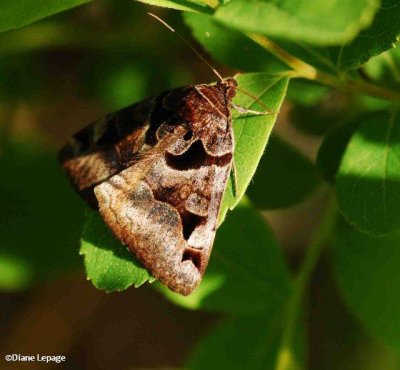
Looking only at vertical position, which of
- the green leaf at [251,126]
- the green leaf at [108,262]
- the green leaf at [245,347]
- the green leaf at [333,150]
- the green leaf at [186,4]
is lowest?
the green leaf at [245,347]

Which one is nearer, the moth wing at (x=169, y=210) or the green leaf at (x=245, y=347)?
the moth wing at (x=169, y=210)

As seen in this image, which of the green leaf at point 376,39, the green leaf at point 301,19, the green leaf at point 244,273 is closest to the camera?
the green leaf at point 301,19

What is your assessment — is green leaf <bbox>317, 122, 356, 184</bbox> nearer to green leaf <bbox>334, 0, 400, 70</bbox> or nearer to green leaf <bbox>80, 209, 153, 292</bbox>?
green leaf <bbox>334, 0, 400, 70</bbox>

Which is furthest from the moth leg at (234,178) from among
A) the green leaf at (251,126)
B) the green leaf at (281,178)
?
the green leaf at (281,178)

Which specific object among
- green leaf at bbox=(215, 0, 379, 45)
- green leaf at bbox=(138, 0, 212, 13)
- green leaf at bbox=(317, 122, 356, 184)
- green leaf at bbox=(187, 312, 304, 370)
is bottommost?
green leaf at bbox=(187, 312, 304, 370)

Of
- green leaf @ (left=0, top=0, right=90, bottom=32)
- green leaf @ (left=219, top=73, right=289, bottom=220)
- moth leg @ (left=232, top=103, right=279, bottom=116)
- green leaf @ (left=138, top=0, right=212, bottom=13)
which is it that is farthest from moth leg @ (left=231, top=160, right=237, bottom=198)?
green leaf @ (left=0, top=0, right=90, bottom=32)

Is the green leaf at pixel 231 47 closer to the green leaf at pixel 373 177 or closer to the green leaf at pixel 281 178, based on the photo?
the green leaf at pixel 373 177

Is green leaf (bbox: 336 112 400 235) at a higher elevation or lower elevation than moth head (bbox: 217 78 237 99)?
lower
